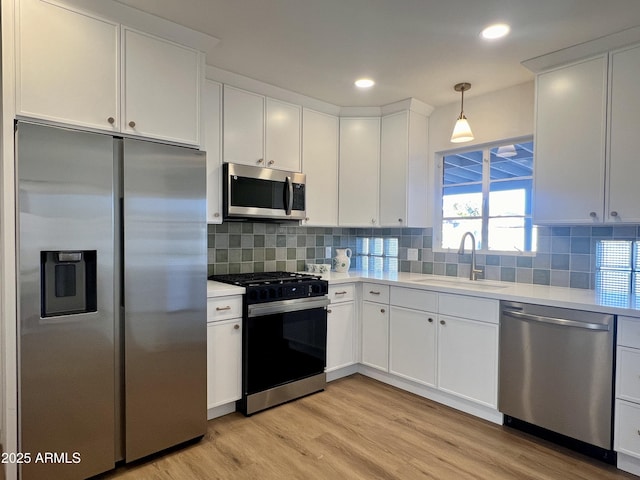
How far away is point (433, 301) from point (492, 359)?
1.84 ft

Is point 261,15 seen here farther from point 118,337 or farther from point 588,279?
point 588,279

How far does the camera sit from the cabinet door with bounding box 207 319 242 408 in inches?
99.7

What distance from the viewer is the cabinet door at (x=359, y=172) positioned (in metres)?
3.67

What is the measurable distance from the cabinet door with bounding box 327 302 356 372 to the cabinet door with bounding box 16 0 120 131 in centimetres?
214

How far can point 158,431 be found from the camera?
2.16 m

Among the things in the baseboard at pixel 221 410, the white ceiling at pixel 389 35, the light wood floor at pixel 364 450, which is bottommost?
the light wood floor at pixel 364 450

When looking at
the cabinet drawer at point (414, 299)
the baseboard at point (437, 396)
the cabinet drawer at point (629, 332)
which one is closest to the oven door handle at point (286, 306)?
the cabinet drawer at point (414, 299)

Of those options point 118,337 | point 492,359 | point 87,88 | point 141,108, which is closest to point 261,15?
point 141,108

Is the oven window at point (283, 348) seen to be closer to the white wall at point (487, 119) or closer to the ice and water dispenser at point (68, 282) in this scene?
the ice and water dispenser at point (68, 282)

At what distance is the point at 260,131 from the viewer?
3.10 meters

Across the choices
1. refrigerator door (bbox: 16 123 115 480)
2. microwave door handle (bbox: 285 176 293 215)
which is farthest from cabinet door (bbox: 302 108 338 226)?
refrigerator door (bbox: 16 123 115 480)

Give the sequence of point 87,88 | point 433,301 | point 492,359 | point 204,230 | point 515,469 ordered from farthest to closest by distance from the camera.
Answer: point 433,301, point 492,359, point 204,230, point 515,469, point 87,88

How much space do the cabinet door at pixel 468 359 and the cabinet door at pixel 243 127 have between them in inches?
76.2

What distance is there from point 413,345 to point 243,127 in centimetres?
218
